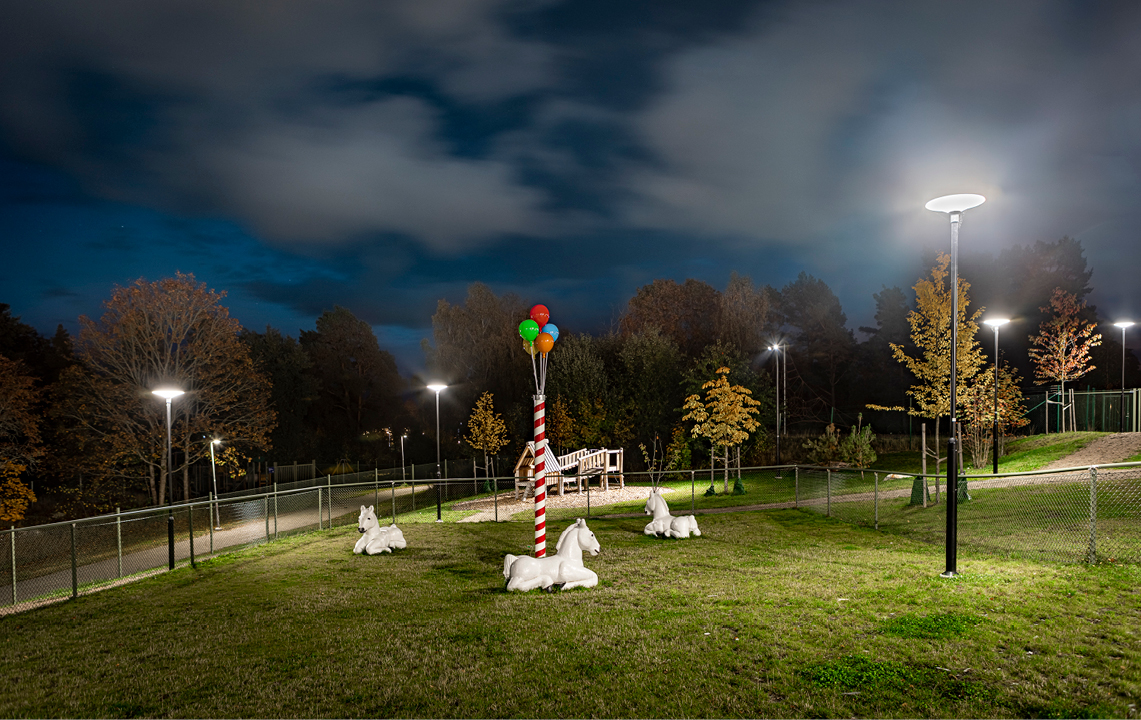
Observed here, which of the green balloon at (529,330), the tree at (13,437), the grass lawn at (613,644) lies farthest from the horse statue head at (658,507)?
the tree at (13,437)

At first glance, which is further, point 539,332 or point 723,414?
point 723,414

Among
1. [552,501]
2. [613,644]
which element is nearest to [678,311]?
[552,501]

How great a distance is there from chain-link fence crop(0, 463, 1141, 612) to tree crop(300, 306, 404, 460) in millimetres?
35808

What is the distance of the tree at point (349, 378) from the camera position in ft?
188

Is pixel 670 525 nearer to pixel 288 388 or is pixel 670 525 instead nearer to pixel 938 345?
pixel 938 345

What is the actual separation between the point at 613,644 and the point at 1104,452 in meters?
20.0

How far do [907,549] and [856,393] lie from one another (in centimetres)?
4047

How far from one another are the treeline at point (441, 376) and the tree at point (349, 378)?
0.15 m

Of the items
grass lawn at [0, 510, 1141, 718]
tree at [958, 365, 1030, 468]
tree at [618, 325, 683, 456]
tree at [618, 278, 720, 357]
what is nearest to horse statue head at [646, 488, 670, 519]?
grass lawn at [0, 510, 1141, 718]

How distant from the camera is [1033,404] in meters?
31.1

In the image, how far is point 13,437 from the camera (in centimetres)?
2341

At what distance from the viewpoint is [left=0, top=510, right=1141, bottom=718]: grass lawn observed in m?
4.75

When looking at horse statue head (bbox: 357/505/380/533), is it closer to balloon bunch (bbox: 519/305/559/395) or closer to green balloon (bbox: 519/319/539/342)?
balloon bunch (bbox: 519/305/559/395)

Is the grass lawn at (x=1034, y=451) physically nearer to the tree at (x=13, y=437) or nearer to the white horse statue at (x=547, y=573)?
the white horse statue at (x=547, y=573)
